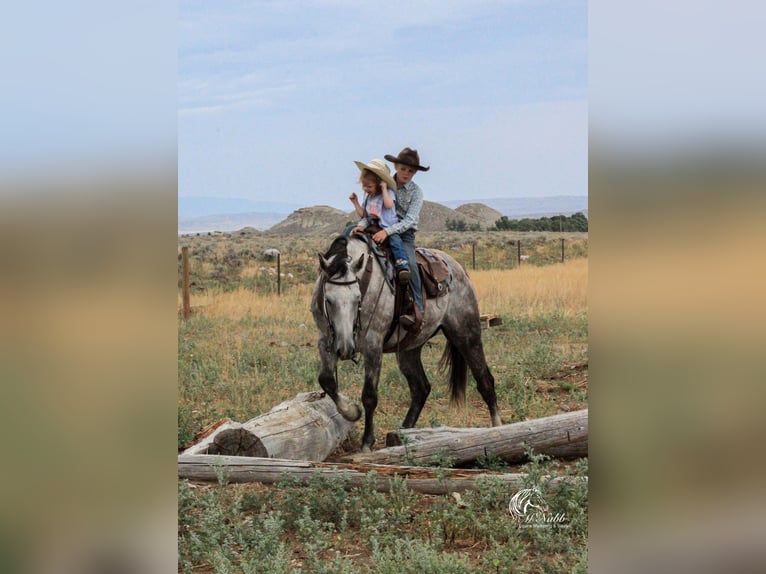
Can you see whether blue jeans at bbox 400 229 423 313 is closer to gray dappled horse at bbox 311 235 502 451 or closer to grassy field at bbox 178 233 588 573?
gray dappled horse at bbox 311 235 502 451

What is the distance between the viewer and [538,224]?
793 centimetres

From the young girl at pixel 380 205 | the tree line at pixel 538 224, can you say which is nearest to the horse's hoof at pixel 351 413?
the young girl at pixel 380 205

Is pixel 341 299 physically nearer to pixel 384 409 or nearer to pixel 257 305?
pixel 384 409

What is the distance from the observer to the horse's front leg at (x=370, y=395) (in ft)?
20.0

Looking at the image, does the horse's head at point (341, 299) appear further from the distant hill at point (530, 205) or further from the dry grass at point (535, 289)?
the dry grass at point (535, 289)

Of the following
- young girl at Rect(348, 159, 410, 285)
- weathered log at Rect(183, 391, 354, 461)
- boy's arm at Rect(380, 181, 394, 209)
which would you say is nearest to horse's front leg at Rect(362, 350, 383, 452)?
weathered log at Rect(183, 391, 354, 461)

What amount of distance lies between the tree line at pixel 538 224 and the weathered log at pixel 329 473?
1.90 meters

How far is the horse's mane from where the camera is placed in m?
5.62
